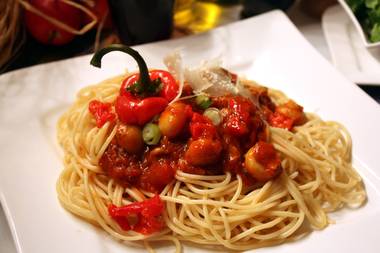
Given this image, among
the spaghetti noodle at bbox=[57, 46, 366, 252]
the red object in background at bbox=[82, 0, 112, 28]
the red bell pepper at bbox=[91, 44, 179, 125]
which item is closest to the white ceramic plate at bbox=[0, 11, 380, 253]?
the spaghetti noodle at bbox=[57, 46, 366, 252]

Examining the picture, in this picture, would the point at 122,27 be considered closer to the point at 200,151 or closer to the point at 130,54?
the point at 130,54

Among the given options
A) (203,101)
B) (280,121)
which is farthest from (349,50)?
(203,101)

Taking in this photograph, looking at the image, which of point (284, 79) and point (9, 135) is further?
point (284, 79)

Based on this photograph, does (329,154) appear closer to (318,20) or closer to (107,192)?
(107,192)

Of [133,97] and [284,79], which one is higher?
[133,97]

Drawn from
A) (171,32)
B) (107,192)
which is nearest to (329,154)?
(107,192)

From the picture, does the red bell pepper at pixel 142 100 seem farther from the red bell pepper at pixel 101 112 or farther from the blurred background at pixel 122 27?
the blurred background at pixel 122 27

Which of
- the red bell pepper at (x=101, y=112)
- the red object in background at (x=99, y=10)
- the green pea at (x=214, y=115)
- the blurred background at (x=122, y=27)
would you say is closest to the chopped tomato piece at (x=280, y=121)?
the green pea at (x=214, y=115)
